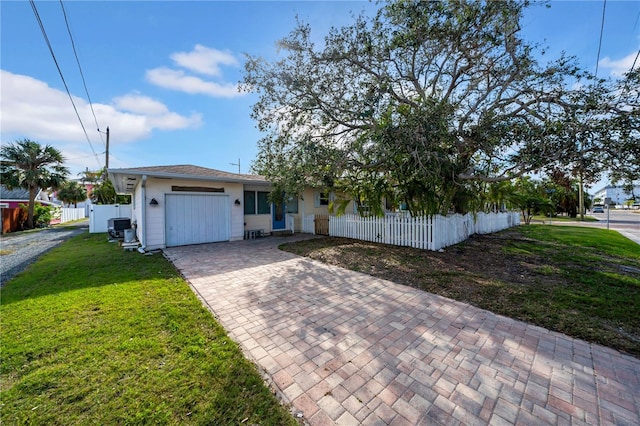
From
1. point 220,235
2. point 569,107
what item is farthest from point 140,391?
point 569,107

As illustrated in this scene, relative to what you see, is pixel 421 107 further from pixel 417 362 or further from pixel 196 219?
pixel 196 219

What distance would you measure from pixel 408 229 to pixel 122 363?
7.99m

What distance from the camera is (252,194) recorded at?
11.4 m

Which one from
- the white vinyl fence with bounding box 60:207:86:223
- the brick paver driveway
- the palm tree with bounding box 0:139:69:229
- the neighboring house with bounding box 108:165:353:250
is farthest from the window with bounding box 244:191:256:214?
the white vinyl fence with bounding box 60:207:86:223

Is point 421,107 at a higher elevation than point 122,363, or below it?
higher

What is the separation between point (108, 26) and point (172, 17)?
171 cm

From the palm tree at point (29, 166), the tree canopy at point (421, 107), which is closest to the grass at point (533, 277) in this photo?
the tree canopy at point (421, 107)

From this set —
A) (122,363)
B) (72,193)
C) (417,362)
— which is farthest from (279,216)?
(72,193)

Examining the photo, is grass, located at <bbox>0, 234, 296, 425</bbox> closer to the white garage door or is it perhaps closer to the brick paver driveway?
the brick paver driveway

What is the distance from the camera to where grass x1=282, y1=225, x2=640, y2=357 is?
3494mm

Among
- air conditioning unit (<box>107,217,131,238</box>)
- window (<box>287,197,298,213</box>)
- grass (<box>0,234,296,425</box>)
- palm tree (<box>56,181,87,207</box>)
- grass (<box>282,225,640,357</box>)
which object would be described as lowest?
grass (<box>0,234,296,425</box>)

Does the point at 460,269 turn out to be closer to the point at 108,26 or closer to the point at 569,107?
the point at 569,107

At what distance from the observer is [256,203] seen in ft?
38.0

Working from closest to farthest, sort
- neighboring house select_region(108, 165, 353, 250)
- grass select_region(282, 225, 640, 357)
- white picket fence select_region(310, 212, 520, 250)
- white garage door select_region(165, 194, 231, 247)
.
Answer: grass select_region(282, 225, 640, 357) < white picket fence select_region(310, 212, 520, 250) < neighboring house select_region(108, 165, 353, 250) < white garage door select_region(165, 194, 231, 247)
